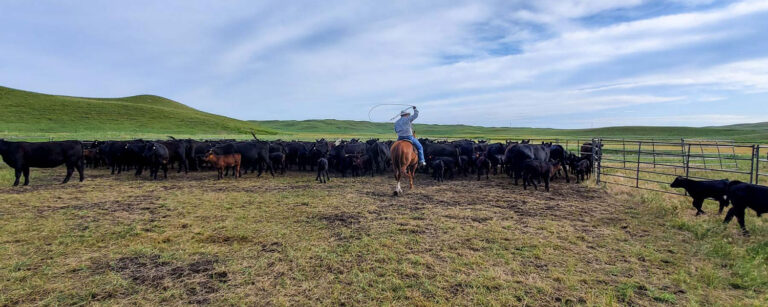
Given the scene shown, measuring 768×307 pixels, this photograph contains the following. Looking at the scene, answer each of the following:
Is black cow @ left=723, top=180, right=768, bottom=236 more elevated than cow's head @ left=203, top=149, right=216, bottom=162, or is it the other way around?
cow's head @ left=203, top=149, right=216, bottom=162

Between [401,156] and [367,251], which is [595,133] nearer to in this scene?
[401,156]

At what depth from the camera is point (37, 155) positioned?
35.6 ft

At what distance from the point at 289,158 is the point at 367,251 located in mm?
12177

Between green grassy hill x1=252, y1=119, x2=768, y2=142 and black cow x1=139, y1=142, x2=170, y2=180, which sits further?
green grassy hill x1=252, y1=119, x2=768, y2=142

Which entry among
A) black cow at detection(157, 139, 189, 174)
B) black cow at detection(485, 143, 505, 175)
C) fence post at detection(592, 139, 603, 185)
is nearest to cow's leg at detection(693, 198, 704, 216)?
fence post at detection(592, 139, 603, 185)

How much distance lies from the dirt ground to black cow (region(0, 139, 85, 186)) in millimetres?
1711

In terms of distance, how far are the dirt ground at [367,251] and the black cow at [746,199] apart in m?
0.36

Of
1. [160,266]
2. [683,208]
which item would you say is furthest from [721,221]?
[160,266]

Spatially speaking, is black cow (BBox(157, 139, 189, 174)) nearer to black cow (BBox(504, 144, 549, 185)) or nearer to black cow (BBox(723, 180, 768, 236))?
black cow (BBox(504, 144, 549, 185))

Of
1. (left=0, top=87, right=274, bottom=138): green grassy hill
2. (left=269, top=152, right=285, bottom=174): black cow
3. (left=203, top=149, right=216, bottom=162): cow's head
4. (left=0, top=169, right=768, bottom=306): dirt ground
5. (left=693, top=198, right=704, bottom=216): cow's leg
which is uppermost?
(left=0, top=87, right=274, bottom=138): green grassy hill

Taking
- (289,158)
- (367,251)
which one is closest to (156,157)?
(289,158)

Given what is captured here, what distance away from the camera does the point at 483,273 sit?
14.6 feet

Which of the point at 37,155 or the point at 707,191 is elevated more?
the point at 37,155

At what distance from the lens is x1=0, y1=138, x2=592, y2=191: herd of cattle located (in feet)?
35.8
